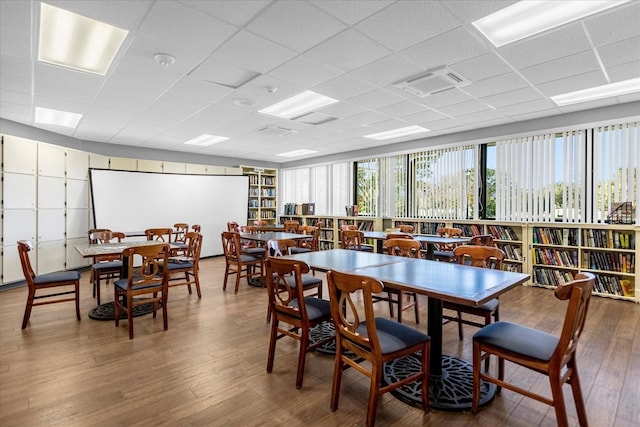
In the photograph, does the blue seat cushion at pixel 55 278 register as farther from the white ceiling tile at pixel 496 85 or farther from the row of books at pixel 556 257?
the row of books at pixel 556 257

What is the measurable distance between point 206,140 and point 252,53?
459cm

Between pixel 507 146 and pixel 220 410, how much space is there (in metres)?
6.34

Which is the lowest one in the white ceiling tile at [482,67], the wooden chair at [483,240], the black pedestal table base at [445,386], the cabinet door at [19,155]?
the black pedestal table base at [445,386]

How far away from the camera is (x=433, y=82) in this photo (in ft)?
13.0

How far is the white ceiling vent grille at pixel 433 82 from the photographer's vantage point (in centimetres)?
374

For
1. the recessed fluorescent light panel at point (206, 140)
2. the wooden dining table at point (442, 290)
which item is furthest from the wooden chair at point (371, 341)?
the recessed fluorescent light panel at point (206, 140)

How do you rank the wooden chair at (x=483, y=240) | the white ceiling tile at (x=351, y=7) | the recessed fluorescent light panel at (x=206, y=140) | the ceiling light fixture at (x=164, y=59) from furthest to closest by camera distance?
the recessed fluorescent light panel at (x=206, y=140)
the wooden chair at (x=483, y=240)
the ceiling light fixture at (x=164, y=59)
the white ceiling tile at (x=351, y=7)

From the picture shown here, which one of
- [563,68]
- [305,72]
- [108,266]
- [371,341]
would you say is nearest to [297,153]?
[305,72]

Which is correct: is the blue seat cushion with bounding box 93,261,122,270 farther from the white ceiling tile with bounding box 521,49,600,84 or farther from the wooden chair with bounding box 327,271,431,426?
the white ceiling tile with bounding box 521,49,600,84

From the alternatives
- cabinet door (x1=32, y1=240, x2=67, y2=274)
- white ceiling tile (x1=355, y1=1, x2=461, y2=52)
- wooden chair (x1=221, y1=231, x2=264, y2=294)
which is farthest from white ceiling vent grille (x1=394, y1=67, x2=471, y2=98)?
cabinet door (x1=32, y1=240, x2=67, y2=274)

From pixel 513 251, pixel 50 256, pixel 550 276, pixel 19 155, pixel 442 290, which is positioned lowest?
pixel 550 276

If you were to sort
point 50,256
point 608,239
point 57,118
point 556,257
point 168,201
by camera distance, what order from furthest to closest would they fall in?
point 168,201 → point 50,256 → point 57,118 → point 556,257 → point 608,239

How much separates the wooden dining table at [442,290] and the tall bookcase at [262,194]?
732 centimetres

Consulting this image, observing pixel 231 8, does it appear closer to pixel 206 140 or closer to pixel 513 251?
pixel 206 140
